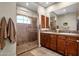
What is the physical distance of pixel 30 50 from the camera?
80.0 inches

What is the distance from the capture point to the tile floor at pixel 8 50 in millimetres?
1904

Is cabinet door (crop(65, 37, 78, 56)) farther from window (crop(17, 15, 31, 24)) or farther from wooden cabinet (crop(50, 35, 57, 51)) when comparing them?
window (crop(17, 15, 31, 24))

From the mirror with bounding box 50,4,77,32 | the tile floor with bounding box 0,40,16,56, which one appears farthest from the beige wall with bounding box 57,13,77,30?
the tile floor with bounding box 0,40,16,56

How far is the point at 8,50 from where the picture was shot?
194cm

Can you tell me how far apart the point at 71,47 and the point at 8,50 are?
4.65 feet

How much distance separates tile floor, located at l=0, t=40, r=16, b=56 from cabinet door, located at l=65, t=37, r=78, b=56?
121 centimetres

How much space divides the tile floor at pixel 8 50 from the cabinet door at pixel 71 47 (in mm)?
1208

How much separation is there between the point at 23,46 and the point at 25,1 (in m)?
0.99

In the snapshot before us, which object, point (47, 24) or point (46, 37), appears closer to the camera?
point (47, 24)

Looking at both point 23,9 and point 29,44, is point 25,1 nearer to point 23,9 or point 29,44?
point 23,9

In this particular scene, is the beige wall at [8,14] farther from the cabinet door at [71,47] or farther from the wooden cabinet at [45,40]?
the cabinet door at [71,47]

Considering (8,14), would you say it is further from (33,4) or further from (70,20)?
(70,20)

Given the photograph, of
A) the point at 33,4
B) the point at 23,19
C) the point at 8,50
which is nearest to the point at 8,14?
the point at 23,19

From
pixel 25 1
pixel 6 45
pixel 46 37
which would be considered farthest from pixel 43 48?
pixel 25 1
